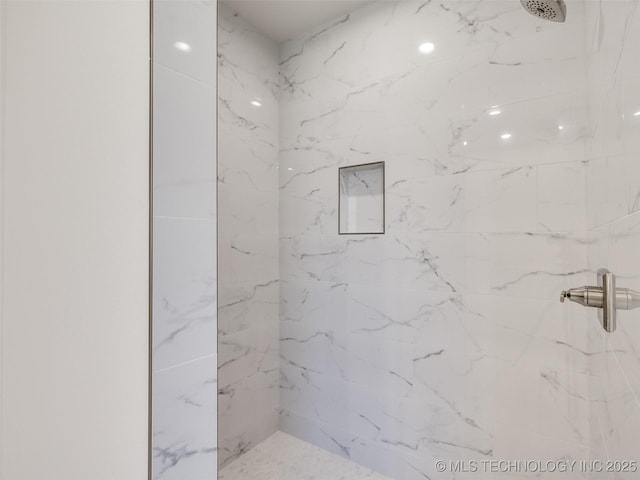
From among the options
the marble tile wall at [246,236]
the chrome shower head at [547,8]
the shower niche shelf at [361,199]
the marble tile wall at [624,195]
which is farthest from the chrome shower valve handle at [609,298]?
the marble tile wall at [246,236]

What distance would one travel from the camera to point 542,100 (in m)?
1.38

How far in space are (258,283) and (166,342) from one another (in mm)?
1236

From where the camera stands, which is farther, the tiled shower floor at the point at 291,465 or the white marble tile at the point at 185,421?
the tiled shower floor at the point at 291,465

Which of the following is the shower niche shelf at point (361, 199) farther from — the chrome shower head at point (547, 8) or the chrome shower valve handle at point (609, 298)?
the chrome shower valve handle at point (609, 298)

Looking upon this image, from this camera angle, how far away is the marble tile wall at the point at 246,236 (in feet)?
6.00

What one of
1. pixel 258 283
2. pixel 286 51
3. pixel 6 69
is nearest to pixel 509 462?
pixel 258 283

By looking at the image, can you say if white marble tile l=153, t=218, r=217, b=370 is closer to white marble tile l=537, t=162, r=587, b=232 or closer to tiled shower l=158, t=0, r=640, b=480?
tiled shower l=158, t=0, r=640, b=480

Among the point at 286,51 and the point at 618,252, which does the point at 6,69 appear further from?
the point at 286,51

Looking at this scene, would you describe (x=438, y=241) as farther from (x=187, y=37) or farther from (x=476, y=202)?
(x=187, y=37)

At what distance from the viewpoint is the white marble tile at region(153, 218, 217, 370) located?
2.53 feet

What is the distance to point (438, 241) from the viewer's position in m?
1.61

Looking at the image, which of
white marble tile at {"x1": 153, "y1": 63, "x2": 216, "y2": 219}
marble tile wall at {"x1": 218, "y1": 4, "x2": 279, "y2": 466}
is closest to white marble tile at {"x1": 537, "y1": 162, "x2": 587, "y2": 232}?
white marble tile at {"x1": 153, "y1": 63, "x2": 216, "y2": 219}

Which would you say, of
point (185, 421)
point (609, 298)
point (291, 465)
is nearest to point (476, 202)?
point (609, 298)

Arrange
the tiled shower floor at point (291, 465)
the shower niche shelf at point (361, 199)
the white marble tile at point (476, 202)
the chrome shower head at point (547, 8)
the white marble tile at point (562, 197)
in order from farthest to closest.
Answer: the shower niche shelf at point (361, 199), the tiled shower floor at point (291, 465), the white marble tile at point (476, 202), the white marble tile at point (562, 197), the chrome shower head at point (547, 8)
